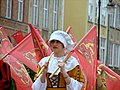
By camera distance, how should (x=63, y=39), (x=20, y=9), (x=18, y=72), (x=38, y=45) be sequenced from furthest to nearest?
(x=20, y=9) → (x=18, y=72) → (x=38, y=45) → (x=63, y=39)

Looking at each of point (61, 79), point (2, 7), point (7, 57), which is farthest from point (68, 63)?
point (2, 7)

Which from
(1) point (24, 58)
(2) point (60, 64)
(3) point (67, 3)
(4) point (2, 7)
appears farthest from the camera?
(3) point (67, 3)

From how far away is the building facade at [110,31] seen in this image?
34062mm

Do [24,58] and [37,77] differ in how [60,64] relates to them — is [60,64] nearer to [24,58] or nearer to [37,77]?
[37,77]

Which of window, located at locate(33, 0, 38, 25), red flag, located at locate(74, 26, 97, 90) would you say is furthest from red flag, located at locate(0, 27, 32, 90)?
window, located at locate(33, 0, 38, 25)

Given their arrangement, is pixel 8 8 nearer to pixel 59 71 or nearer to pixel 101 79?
pixel 101 79

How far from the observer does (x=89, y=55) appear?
638 cm

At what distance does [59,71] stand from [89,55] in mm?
1298

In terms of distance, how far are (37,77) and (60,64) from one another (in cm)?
36

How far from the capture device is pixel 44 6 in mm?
28812

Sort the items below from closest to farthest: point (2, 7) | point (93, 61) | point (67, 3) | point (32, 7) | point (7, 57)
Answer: point (93, 61) < point (7, 57) < point (2, 7) < point (32, 7) < point (67, 3)

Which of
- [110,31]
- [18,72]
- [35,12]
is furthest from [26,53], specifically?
[110,31]

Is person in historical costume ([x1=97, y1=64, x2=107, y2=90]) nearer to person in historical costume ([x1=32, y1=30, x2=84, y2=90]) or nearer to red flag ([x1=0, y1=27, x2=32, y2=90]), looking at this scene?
person in historical costume ([x1=32, y1=30, x2=84, y2=90])

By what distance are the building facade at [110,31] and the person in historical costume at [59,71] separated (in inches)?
1113
